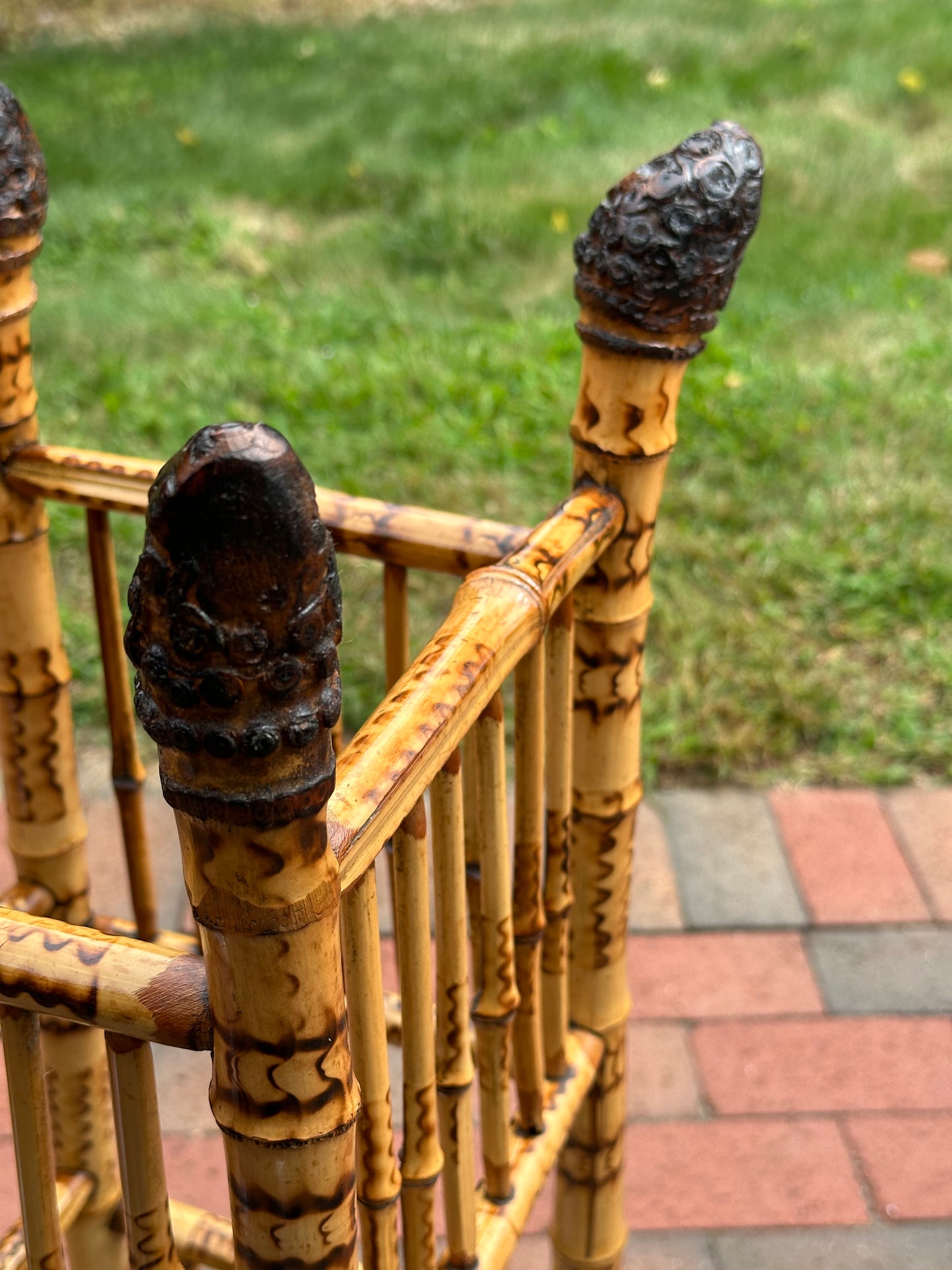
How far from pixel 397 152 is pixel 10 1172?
11.9 ft

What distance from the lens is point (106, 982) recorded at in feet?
2.14

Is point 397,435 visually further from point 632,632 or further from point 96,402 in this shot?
point 632,632

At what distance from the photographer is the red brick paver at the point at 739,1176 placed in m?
1.63

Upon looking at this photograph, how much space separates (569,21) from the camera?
5.69m

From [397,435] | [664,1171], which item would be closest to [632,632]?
[664,1171]

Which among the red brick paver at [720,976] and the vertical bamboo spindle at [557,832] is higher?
the vertical bamboo spindle at [557,832]

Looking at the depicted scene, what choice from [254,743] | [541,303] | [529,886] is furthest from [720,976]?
[541,303]

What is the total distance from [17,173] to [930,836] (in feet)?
5.46

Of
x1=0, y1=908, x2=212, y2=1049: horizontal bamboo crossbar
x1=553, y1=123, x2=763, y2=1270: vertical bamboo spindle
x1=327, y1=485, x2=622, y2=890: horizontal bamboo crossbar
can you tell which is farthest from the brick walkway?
x1=0, y1=908, x2=212, y2=1049: horizontal bamboo crossbar

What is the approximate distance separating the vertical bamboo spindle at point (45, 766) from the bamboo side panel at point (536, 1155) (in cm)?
38

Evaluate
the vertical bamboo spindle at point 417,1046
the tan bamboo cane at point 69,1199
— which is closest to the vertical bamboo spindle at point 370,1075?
the vertical bamboo spindle at point 417,1046

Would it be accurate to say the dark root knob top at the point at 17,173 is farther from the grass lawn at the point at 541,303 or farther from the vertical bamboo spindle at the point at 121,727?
the grass lawn at the point at 541,303

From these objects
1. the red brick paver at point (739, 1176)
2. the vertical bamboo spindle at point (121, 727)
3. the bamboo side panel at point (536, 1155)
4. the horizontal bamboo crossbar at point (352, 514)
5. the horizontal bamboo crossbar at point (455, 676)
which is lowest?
the red brick paver at point (739, 1176)

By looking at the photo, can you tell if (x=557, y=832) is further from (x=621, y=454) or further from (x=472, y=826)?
(x=621, y=454)
